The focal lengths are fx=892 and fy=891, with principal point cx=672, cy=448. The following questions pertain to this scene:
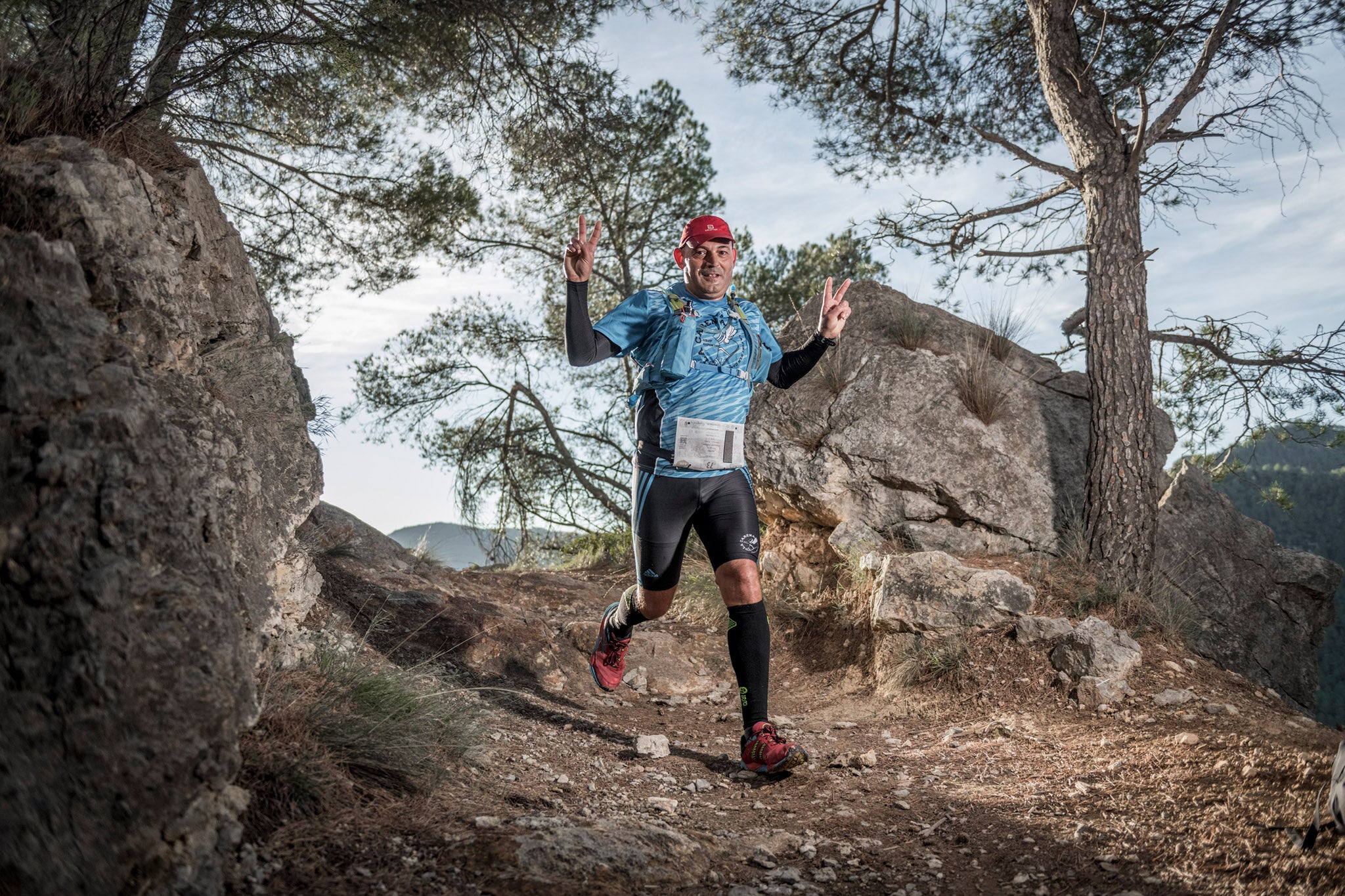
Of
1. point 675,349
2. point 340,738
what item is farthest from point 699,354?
point 340,738

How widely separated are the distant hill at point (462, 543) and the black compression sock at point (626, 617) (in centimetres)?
405

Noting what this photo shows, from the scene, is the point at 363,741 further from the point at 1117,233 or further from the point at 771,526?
the point at 1117,233

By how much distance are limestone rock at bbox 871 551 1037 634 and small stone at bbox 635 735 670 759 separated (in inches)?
74.2

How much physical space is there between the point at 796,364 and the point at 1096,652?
2277 millimetres

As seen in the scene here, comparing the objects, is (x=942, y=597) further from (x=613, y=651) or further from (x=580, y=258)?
(x=580, y=258)

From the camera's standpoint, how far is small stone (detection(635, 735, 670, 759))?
411cm

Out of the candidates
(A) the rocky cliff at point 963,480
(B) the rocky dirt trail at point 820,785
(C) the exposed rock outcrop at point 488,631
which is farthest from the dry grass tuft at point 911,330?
(C) the exposed rock outcrop at point 488,631

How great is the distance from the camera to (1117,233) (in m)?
6.44

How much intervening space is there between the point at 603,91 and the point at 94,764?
22.3 feet

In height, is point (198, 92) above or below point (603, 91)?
below

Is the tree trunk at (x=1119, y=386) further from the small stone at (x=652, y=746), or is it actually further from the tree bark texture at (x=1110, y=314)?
the small stone at (x=652, y=746)

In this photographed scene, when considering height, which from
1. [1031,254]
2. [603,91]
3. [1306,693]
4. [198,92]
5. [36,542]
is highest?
[603,91]

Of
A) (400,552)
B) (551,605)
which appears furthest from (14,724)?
(400,552)

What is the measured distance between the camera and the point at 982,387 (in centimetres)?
648
